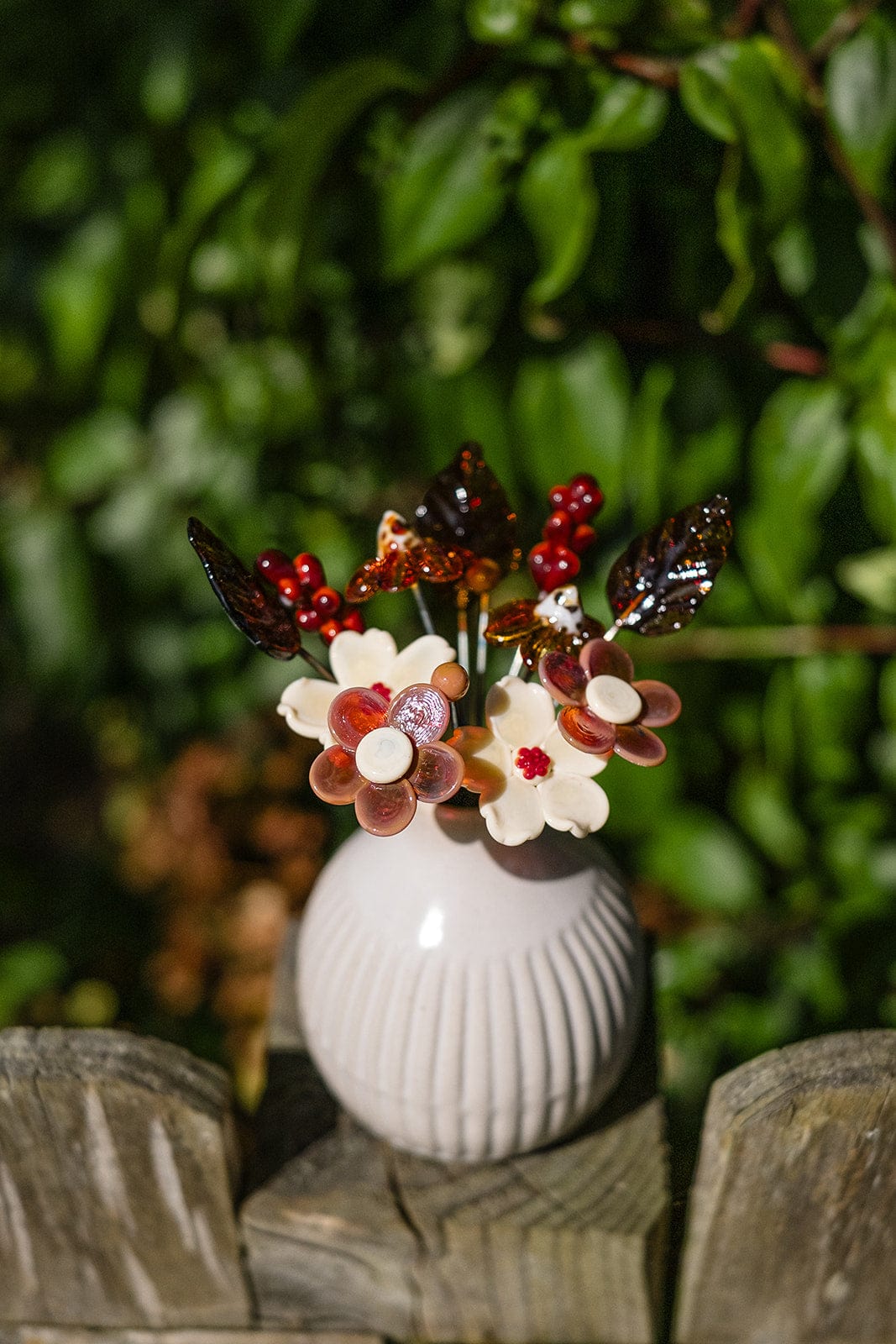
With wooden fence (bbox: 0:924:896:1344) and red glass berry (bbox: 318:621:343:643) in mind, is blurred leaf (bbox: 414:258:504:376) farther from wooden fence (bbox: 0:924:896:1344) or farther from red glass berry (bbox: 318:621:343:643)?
wooden fence (bbox: 0:924:896:1344)

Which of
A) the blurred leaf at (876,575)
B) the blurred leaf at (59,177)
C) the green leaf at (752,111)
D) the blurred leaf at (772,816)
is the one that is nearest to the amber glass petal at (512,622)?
the green leaf at (752,111)

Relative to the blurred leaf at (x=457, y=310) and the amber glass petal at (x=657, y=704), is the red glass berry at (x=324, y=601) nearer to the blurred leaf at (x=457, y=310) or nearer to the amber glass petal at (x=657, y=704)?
the amber glass petal at (x=657, y=704)

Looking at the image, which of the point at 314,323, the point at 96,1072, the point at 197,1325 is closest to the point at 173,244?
the point at 314,323

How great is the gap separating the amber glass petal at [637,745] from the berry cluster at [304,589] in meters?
0.16

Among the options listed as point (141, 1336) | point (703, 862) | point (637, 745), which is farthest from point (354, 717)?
point (703, 862)

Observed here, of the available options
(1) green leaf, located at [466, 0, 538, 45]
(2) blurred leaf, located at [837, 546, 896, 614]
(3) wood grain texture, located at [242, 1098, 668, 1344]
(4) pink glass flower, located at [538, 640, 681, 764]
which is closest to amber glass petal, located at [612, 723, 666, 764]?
(4) pink glass flower, located at [538, 640, 681, 764]

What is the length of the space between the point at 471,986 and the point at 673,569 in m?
0.24

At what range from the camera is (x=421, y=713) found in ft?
1.60

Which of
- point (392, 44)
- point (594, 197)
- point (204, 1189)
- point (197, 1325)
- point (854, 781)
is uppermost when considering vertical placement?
point (392, 44)

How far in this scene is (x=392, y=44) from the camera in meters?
0.95

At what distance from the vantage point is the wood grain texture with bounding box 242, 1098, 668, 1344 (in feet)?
1.89

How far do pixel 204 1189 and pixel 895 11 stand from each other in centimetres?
91

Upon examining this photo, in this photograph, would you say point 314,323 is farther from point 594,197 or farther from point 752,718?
point 752,718

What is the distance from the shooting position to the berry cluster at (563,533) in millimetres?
579
